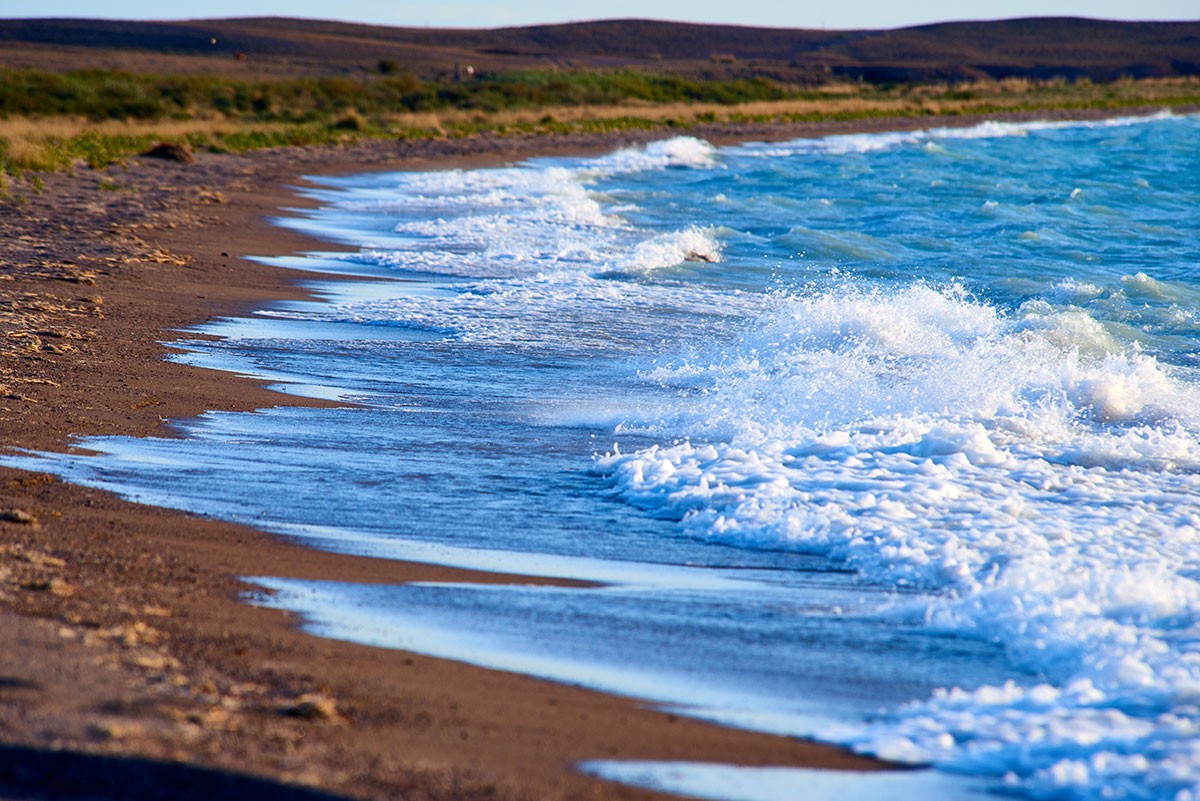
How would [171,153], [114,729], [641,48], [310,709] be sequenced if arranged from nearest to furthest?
[114,729] → [310,709] → [171,153] → [641,48]

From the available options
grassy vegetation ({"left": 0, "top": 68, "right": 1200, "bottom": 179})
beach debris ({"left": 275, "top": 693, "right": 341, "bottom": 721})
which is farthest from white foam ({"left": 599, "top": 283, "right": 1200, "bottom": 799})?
grassy vegetation ({"left": 0, "top": 68, "right": 1200, "bottom": 179})

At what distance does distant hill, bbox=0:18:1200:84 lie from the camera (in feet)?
319

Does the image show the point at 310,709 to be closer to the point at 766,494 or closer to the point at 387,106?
the point at 766,494

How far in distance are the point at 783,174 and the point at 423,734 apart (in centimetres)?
3279

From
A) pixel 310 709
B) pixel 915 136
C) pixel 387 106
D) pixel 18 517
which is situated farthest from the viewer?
pixel 915 136

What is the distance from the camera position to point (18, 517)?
5.28m

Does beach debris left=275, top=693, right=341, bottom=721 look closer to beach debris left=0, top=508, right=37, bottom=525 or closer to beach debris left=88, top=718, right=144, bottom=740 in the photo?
beach debris left=88, top=718, right=144, bottom=740

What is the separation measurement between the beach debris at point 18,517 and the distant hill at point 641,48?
7733 centimetres

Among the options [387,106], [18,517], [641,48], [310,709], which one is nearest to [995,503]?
[310,709]

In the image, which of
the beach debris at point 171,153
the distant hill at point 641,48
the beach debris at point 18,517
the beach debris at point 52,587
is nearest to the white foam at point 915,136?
the beach debris at point 171,153

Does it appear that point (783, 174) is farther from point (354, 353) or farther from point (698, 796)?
point (698, 796)

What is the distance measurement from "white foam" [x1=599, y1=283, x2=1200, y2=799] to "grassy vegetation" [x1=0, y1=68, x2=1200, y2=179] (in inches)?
652

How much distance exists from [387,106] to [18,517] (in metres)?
51.2

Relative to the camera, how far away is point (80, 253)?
13.5m
